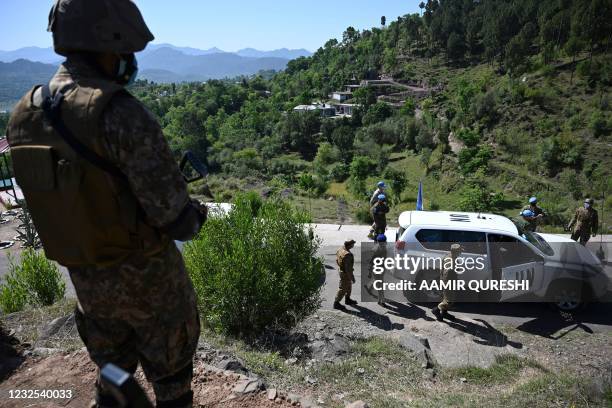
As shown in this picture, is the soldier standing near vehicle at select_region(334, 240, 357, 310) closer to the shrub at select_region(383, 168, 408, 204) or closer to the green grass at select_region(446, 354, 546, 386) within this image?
the green grass at select_region(446, 354, 546, 386)

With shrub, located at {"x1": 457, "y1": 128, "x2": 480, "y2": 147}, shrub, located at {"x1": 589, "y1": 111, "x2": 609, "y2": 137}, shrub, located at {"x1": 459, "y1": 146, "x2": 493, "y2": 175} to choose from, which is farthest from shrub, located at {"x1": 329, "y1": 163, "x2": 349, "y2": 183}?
shrub, located at {"x1": 589, "y1": 111, "x2": 609, "y2": 137}

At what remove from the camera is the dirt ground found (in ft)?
11.7

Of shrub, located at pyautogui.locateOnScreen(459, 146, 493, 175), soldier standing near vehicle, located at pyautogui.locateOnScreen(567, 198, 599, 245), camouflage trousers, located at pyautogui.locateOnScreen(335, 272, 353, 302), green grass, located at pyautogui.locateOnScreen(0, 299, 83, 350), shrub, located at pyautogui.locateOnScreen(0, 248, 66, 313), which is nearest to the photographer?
green grass, located at pyautogui.locateOnScreen(0, 299, 83, 350)

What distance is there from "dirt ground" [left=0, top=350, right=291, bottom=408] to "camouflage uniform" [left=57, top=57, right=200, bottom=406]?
1.37 metres

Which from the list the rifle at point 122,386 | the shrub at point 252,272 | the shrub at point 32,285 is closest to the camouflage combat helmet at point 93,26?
the rifle at point 122,386

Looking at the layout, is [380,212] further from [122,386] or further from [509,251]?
[122,386]

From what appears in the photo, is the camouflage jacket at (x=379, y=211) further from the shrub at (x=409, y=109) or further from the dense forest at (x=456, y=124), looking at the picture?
the shrub at (x=409, y=109)

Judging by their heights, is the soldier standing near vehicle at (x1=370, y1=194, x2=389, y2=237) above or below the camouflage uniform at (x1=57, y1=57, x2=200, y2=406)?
below

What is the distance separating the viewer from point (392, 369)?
17.5 feet

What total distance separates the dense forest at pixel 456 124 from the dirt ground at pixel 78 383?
1335 cm

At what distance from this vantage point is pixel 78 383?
12.5ft

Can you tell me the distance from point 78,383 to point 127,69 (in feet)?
9.34

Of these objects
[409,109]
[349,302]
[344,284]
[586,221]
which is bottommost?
[349,302]

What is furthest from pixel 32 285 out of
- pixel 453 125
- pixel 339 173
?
pixel 453 125
